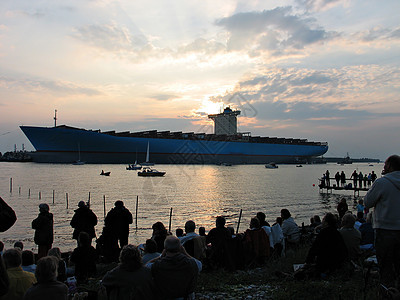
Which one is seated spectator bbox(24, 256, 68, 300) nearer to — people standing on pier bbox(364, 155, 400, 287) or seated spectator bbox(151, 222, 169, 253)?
seated spectator bbox(151, 222, 169, 253)

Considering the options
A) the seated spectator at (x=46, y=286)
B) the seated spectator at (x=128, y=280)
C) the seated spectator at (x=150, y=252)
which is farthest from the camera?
the seated spectator at (x=150, y=252)

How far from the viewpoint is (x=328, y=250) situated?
4.62 m

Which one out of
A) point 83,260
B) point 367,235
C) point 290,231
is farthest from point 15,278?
point 367,235

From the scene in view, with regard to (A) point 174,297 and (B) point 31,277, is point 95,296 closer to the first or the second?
(B) point 31,277

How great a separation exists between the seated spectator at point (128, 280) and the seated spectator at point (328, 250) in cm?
259

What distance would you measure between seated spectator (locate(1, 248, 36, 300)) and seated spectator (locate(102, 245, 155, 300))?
2.61 feet

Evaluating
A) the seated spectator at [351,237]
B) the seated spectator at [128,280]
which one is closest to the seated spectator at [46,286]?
the seated spectator at [128,280]

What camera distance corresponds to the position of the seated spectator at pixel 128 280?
308 centimetres

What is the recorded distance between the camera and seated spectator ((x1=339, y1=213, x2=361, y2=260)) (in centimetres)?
Answer: 503

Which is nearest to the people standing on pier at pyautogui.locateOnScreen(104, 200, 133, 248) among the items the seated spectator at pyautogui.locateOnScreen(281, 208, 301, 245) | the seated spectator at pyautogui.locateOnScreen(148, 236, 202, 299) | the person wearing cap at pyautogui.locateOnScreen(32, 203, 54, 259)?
the person wearing cap at pyautogui.locateOnScreen(32, 203, 54, 259)

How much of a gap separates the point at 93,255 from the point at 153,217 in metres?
12.4

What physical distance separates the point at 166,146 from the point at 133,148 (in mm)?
8521

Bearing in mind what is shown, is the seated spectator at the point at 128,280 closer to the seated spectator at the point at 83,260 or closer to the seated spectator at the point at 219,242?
the seated spectator at the point at 83,260

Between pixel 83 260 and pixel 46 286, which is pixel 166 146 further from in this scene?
pixel 46 286
